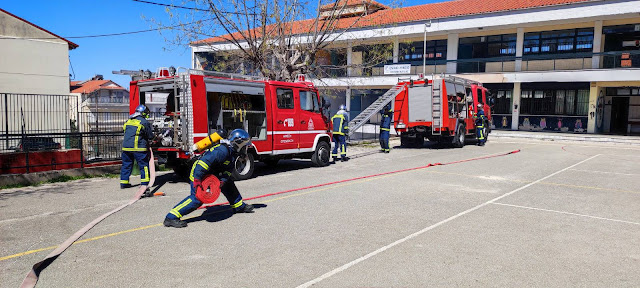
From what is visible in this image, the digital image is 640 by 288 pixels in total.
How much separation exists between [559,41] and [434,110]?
50.9 feet

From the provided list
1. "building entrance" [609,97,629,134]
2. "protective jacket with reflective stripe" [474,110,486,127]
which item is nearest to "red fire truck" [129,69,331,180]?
"protective jacket with reflective stripe" [474,110,486,127]

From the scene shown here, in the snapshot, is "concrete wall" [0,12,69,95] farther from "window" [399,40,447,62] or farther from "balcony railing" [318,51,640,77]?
"window" [399,40,447,62]

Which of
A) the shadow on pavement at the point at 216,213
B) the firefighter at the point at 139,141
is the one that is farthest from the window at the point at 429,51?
the shadow on pavement at the point at 216,213

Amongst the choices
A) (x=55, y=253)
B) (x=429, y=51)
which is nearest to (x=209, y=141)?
(x=55, y=253)

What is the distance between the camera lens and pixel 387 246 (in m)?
5.07

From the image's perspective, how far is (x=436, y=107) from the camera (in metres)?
17.0

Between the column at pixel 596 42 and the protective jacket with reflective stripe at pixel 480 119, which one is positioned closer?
the protective jacket with reflective stripe at pixel 480 119

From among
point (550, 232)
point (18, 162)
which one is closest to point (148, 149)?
point (18, 162)

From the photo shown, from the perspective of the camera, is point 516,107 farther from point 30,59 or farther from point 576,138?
point 30,59

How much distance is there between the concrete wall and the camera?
23.0 metres

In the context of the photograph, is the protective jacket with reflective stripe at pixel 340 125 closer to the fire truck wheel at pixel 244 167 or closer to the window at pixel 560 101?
the fire truck wheel at pixel 244 167

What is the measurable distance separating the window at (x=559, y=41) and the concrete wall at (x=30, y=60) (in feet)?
93.7

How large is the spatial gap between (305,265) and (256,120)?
21.2ft

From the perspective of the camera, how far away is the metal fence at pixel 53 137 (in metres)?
9.95
